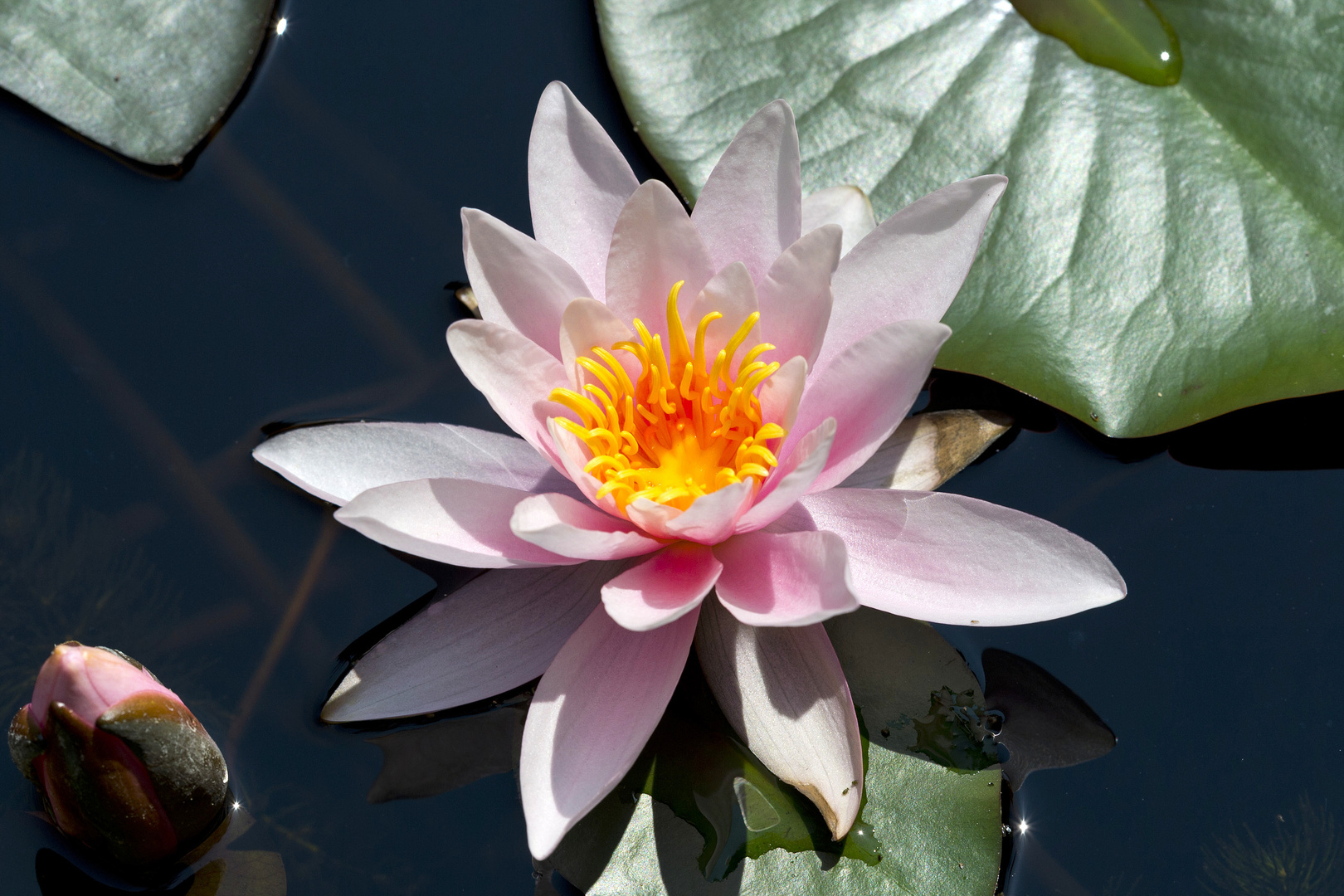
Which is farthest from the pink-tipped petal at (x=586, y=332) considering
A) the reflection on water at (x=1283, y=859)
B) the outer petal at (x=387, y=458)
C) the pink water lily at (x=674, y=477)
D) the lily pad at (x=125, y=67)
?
the reflection on water at (x=1283, y=859)

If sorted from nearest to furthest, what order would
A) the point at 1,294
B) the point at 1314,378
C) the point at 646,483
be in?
1. the point at 646,483
2. the point at 1314,378
3. the point at 1,294

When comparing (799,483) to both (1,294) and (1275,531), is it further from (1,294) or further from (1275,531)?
(1,294)

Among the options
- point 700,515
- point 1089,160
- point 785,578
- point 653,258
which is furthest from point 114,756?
point 1089,160

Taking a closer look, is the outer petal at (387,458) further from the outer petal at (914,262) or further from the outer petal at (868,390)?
the outer petal at (914,262)

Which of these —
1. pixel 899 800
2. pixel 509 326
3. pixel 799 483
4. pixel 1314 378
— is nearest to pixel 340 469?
pixel 509 326

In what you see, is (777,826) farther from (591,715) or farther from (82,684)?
(82,684)

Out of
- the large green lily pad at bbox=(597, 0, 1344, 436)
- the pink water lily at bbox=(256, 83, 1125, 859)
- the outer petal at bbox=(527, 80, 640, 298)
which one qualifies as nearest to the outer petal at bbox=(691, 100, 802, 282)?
the pink water lily at bbox=(256, 83, 1125, 859)

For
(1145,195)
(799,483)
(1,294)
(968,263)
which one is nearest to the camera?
(799,483)
